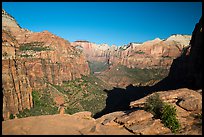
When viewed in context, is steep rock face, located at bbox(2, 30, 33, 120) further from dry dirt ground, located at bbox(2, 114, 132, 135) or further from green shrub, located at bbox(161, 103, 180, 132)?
green shrub, located at bbox(161, 103, 180, 132)

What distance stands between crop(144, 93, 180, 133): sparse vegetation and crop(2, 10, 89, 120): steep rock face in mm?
56090

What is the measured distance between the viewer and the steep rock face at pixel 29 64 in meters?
79.1

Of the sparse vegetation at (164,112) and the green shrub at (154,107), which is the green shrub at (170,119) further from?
the green shrub at (154,107)

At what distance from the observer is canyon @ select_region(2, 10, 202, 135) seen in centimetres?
2827

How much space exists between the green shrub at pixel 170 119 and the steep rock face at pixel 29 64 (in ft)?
194

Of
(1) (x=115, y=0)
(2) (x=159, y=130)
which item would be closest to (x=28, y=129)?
(2) (x=159, y=130)

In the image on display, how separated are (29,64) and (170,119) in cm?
9752

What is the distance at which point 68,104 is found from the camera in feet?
376

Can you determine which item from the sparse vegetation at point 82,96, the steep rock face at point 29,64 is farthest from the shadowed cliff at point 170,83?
the steep rock face at point 29,64

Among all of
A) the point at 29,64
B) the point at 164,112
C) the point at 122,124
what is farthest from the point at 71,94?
the point at 164,112

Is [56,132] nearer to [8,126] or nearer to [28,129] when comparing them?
[28,129]

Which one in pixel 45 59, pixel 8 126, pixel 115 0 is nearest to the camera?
pixel 115 0

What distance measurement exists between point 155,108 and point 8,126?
18.7 meters

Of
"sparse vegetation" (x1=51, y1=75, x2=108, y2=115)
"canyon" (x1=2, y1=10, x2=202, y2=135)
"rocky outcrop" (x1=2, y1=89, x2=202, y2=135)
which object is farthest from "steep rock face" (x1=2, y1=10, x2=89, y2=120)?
"rocky outcrop" (x1=2, y1=89, x2=202, y2=135)
